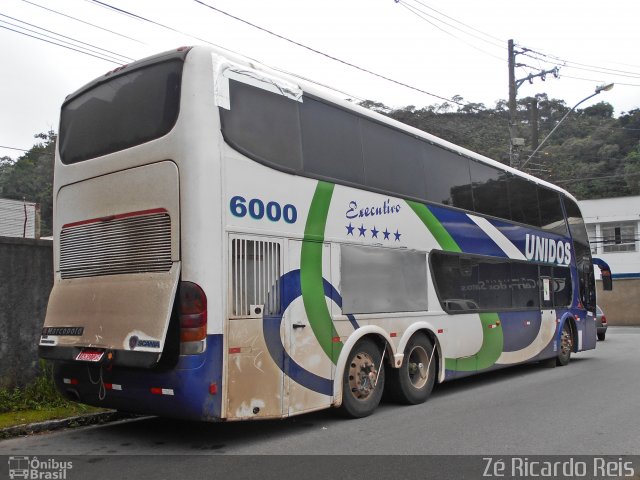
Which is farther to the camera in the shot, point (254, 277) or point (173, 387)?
point (254, 277)

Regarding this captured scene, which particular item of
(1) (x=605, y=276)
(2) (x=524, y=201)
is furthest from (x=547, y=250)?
(1) (x=605, y=276)

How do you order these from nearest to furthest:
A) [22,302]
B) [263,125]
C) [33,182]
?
[263,125] → [22,302] → [33,182]

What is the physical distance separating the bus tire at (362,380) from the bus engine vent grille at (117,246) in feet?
9.10

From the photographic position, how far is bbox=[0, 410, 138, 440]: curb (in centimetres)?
675

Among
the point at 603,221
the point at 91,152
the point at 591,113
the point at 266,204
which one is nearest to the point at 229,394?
the point at 266,204

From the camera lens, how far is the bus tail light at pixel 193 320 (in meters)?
5.70

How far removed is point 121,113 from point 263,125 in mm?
1600

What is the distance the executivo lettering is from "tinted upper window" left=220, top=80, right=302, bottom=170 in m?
6.84

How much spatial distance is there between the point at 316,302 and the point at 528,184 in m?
7.44

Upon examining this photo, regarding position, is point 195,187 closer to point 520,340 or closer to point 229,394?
point 229,394

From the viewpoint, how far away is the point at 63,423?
724 cm

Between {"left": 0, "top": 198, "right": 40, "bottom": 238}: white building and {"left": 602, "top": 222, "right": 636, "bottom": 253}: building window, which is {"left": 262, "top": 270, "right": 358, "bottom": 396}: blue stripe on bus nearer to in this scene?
{"left": 0, "top": 198, "right": 40, "bottom": 238}: white building

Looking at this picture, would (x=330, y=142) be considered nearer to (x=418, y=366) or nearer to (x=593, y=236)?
(x=418, y=366)

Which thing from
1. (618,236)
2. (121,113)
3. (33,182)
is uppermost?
(33,182)
